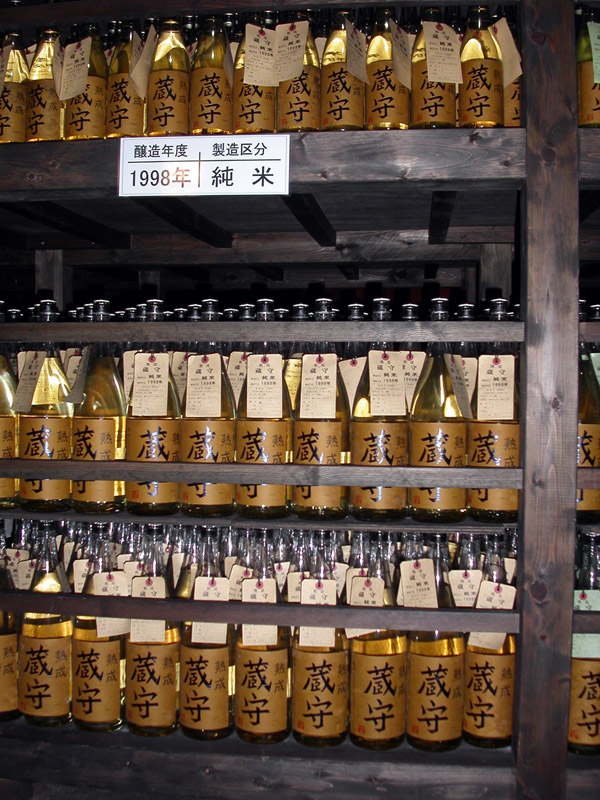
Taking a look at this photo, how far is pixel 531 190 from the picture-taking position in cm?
117

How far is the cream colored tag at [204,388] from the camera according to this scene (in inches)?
52.3

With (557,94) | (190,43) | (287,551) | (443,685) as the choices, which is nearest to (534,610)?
(443,685)

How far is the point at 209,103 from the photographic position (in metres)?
1.28

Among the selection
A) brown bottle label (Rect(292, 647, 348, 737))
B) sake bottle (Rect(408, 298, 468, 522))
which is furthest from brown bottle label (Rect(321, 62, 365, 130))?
brown bottle label (Rect(292, 647, 348, 737))

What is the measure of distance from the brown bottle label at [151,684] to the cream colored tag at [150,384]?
45 centimetres

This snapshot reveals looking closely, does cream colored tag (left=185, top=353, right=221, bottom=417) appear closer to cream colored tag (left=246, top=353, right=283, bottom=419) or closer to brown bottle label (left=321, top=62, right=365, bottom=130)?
cream colored tag (left=246, top=353, right=283, bottom=419)

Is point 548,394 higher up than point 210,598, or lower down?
higher up

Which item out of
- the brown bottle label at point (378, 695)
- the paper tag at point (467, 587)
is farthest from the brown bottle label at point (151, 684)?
the paper tag at point (467, 587)

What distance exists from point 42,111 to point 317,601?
1.10 meters

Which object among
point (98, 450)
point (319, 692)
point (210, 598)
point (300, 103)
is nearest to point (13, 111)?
point (300, 103)

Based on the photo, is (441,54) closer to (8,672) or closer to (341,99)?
(341,99)

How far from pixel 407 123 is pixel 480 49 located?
34 cm

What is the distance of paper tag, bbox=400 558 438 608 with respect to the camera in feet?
4.22

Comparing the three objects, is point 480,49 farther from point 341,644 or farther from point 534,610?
point 341,644
